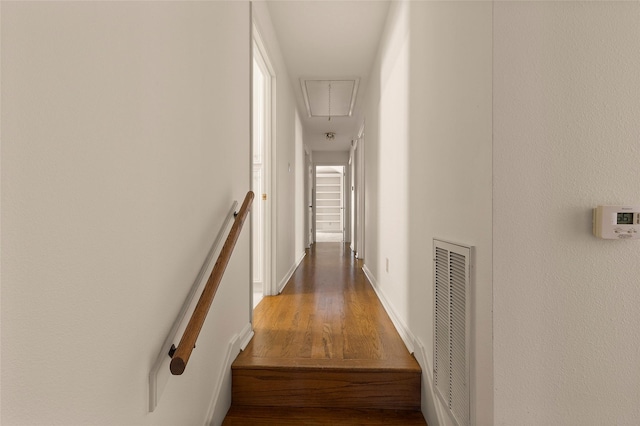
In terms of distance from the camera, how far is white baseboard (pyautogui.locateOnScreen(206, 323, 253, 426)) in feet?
5.08

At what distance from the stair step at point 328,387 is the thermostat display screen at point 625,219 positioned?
1123mm

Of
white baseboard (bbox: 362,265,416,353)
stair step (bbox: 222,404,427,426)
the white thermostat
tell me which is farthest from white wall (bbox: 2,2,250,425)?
the white thermostat

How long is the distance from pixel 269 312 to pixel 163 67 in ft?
6.79

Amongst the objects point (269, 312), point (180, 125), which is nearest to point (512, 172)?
point (180, 125)

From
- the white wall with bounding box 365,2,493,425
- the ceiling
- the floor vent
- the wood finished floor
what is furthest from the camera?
the ceiling

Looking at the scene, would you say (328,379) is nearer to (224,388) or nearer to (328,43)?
(224,388)

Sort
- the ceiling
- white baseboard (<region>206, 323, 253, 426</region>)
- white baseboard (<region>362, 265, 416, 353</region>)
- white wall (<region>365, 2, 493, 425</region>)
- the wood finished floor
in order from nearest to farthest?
white wall (<region>365, 2, 493, 425</region>) < white baseboard (<region>206, 323, 253, 426</region>) < the wood finished floor < white baseboard (<region>362, 265, 416, 353</region>) < the ceiling

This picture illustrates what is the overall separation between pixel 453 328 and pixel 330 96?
156 inches

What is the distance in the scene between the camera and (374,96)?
363 cm

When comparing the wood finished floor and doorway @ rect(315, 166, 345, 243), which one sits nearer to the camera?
the wood finished floor

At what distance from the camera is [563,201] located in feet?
3.47

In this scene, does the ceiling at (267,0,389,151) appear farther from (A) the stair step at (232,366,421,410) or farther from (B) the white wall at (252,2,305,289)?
(A) the stair step at (232,366,421,410)

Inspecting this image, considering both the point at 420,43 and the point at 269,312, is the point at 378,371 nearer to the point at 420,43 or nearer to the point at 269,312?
the point at 269,312

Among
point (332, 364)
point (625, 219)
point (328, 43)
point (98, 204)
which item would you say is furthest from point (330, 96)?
point (98, 204)
